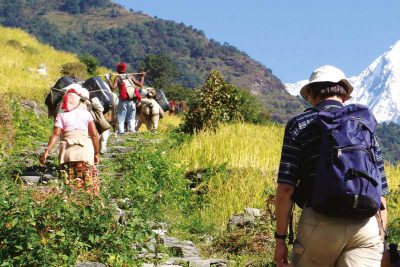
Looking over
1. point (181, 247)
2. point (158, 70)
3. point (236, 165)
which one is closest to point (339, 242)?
point (181, 247)

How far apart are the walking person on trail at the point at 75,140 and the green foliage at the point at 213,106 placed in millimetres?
7510

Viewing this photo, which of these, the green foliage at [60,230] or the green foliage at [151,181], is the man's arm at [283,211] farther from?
the green foliage at [151,181]

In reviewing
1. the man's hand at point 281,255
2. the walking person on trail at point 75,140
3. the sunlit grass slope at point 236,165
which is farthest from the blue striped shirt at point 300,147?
the sunlit grass slope at point 236,165

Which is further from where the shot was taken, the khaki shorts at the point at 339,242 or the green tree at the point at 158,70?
the green tree at the point at 158,70

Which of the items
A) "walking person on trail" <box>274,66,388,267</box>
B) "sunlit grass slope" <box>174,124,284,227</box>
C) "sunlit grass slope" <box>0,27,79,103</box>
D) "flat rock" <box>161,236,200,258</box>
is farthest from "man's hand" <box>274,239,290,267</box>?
"sunlit grass slope" <box>0,27,79,103</box>

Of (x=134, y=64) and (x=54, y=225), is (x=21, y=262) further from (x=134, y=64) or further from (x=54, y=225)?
(x=134, y=64)

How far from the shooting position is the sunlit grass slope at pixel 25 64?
22.0 metres

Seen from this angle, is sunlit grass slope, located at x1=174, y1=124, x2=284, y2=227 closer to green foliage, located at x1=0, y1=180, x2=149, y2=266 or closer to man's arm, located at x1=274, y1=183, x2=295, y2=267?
green foliage, located at x1=0, y1=180, x2=149, y2=266

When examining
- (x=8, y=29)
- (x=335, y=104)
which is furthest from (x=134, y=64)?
(x=335, y=104)

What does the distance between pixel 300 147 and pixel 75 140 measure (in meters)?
4.34

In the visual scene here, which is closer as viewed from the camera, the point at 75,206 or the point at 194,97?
the point at 75,206

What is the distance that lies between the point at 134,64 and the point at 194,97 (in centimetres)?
18482

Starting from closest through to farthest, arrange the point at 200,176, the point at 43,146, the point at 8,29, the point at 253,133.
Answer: the point at 200,176
the point at 43,146
the point at 253,133
the point at 8,29

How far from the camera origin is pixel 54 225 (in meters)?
5.68
